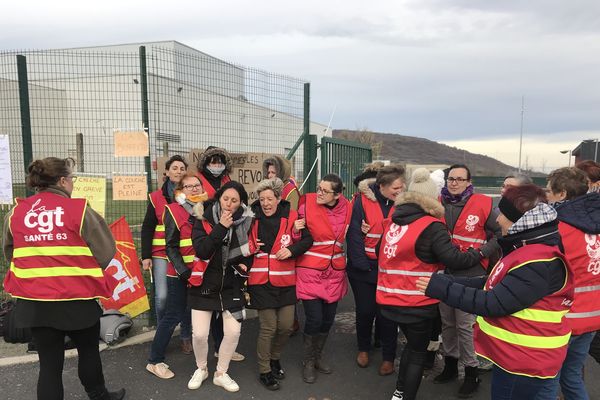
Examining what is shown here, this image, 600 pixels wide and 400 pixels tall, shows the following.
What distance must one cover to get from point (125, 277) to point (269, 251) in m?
1.92

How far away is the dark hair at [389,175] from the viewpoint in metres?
3.96

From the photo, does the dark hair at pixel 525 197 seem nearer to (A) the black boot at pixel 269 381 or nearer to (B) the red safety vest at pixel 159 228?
(A) the black boot at pixel 269 381

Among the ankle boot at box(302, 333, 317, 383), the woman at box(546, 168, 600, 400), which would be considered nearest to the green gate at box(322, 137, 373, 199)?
the ankle boot at box(302, 333, 317, 383)

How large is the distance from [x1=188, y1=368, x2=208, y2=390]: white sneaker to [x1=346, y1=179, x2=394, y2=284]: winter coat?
1646mm

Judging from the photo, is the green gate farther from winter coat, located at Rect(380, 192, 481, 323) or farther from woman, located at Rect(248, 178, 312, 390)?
winter coat, located at Rect(380, 192, 481, 323)

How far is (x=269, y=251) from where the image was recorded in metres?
3.75

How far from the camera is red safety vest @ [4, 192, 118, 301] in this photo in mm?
2816

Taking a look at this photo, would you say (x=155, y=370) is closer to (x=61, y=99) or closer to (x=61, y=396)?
(x=61, y=396)

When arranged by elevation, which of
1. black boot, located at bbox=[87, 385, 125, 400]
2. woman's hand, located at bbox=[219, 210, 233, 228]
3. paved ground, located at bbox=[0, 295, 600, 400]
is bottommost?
paved ground, located at bbox=[0, 295, 600, 400]

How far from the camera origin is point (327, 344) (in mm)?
4668

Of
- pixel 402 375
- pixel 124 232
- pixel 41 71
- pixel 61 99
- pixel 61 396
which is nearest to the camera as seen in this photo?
pixel 61 396

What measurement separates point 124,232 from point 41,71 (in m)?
2.31

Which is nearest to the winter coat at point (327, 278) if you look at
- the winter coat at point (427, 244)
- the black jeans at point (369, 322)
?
the black jeans at point (369, 322)

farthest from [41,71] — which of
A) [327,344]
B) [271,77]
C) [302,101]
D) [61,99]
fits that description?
[327,344]
